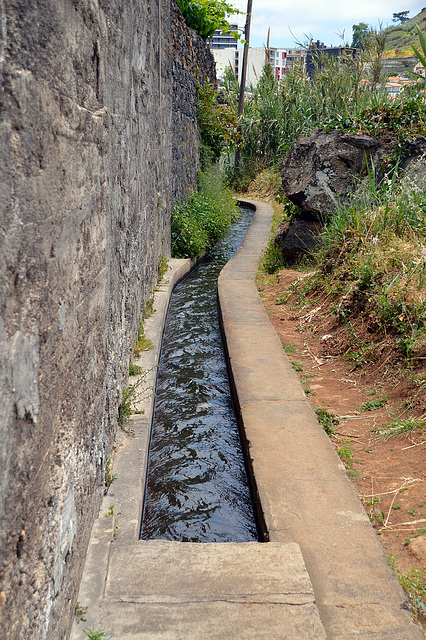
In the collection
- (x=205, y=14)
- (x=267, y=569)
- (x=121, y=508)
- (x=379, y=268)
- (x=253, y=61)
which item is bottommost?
(x=121, y=508)

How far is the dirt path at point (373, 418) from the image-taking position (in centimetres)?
223

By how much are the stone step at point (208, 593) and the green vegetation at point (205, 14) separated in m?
8.71

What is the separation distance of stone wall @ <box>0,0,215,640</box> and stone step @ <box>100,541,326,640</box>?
18cm

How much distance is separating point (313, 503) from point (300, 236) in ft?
14.3

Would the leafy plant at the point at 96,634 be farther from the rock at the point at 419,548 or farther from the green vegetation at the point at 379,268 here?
the green vegetation at the point at 379,268

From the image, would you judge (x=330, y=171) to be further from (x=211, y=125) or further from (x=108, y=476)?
(x=211, y=125)

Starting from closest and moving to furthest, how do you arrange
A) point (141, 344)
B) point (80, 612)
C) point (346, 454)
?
point (80, 612) → point (346, 454) → point (141, 344)

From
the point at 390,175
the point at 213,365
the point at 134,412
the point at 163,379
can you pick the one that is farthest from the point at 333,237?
the point at 134,412

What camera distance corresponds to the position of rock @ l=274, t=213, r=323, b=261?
20.1ft

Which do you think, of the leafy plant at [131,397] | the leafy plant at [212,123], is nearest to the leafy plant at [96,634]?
the leafy plant at [131,397]

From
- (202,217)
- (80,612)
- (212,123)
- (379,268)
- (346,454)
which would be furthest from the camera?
(212,123)

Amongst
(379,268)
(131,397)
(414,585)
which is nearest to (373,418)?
(414,585)

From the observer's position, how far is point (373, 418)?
10.3 ft

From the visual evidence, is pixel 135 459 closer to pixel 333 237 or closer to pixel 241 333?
pixel 241 333
